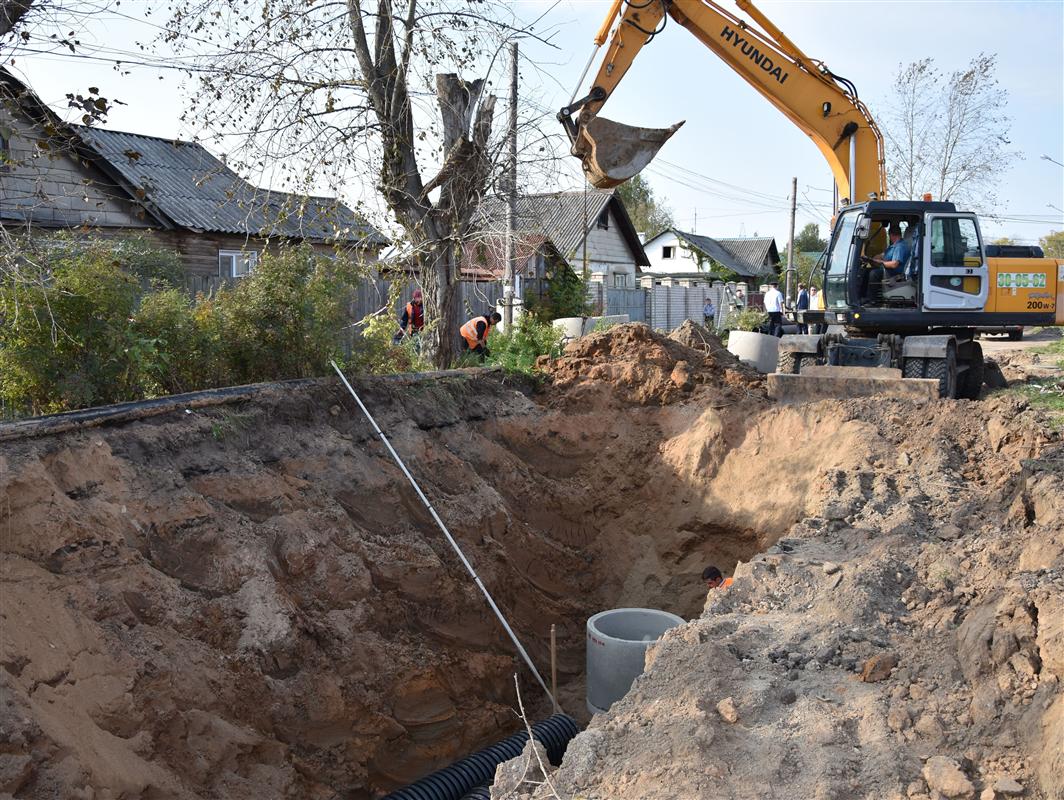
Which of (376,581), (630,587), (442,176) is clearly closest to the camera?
(376,581)

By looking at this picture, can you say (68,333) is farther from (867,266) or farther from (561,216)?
(561,216)

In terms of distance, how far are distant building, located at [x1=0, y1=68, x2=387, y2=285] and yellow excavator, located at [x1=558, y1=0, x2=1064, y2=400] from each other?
3.75m

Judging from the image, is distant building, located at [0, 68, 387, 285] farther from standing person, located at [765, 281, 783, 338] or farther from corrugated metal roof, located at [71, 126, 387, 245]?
standing person, located at [765, 281, 783, 338]

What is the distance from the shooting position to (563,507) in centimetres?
953

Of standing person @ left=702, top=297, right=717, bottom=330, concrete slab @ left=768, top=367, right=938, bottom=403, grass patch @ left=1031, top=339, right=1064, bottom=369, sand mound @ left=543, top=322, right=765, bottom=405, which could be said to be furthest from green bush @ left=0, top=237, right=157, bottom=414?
standing person @ left=702, top=297, right=717, bottom=330

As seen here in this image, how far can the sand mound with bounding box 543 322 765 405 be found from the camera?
→ 35.5 feet

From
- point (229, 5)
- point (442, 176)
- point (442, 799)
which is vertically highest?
point (229, 5)

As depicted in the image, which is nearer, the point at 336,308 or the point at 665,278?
the point at 336,308

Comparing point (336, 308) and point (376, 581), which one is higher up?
point (336, 308)

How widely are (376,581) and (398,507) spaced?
890mm

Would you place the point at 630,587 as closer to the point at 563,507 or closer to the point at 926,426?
the point at 563,507

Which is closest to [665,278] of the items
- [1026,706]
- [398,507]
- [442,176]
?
[442,176]

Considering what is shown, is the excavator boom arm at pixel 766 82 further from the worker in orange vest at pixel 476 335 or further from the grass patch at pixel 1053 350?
the grass patch at pixel 1053 350

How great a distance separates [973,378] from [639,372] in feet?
16.9
